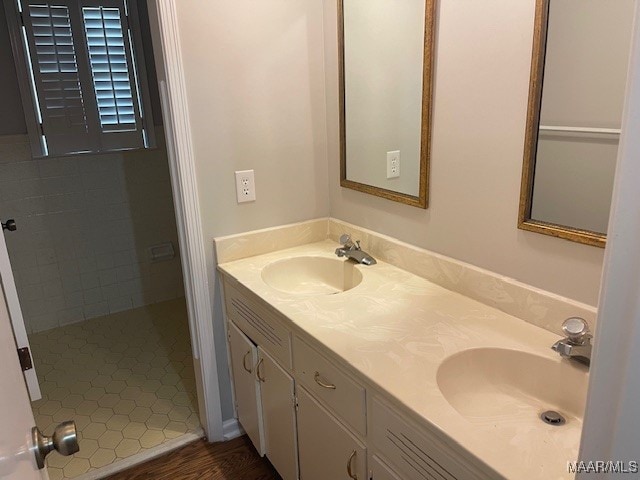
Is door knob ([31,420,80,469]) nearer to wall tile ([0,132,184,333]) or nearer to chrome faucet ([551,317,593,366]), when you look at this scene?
chrome faucet ([551,317,593,366])

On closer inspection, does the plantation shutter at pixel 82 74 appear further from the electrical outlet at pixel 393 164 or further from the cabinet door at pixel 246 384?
the electrical outlet at pixel 393 164

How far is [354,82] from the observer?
184 cm

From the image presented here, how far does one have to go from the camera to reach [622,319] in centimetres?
43

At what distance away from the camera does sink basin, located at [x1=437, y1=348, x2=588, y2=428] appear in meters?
1.12

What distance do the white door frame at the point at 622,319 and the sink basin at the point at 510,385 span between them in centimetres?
65

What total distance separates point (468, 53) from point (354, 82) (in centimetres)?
55

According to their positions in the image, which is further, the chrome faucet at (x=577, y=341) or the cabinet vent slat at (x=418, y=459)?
the chrome faucet at (x=577, y=341)

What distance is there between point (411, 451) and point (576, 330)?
0.46m

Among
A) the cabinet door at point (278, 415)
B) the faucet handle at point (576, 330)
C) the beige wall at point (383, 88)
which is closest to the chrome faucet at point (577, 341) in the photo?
the faucet handle at point (576, 330)

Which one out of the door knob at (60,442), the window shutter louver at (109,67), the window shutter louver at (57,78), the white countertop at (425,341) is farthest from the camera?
the window shutter louver at (109,67)

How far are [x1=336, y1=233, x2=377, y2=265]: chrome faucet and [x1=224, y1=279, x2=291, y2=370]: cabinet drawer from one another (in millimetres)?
398

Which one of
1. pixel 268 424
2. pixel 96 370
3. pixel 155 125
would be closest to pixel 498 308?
pixel 268 424

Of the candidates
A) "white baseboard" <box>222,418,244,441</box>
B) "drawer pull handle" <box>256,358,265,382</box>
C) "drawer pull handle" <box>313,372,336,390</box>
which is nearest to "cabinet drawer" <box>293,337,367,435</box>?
"drawer pull handle" <box>313,372,336,390</box>

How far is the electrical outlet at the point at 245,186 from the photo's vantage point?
6.19ft
